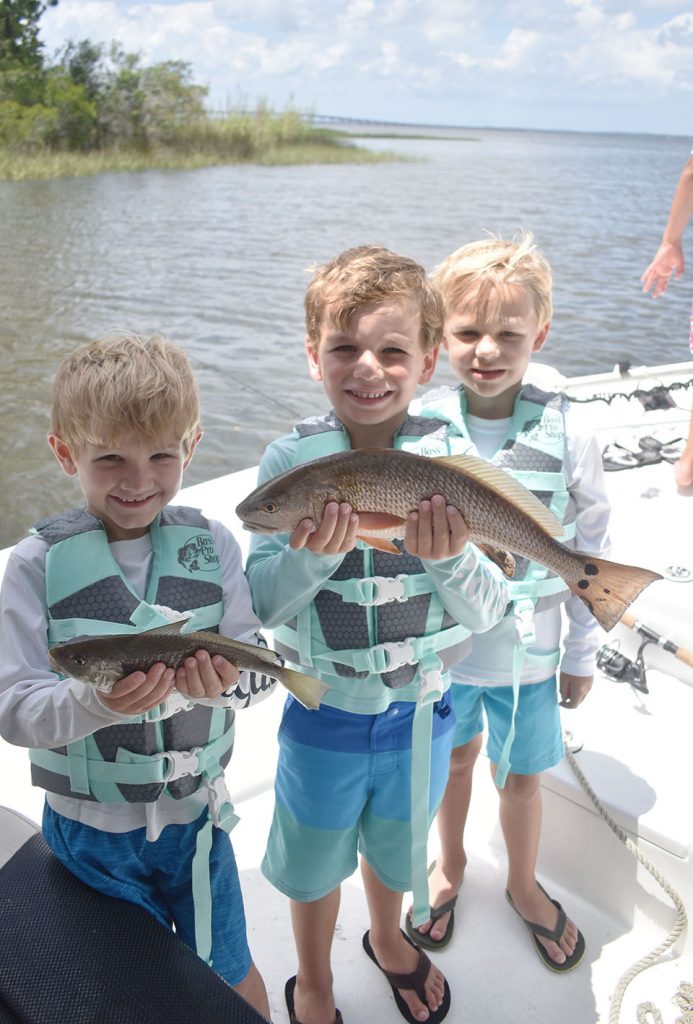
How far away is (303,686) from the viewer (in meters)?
1.51

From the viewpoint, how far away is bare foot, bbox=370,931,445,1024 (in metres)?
2.22

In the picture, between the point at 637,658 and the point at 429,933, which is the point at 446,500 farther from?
the point at 637,658

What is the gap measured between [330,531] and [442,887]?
4.79 feet

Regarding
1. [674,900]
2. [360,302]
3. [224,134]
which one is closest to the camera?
[360,302]

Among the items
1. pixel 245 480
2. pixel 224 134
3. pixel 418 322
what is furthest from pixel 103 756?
pixel 224 134

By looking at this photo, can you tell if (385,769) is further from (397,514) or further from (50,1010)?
(50,1010)

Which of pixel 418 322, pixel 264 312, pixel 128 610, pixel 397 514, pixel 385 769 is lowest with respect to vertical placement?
pixel 264 312

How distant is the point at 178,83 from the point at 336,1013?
33096mm

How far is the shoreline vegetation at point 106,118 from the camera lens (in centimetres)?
2339

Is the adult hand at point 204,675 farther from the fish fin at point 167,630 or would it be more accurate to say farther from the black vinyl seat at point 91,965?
the black vinyl seat at point 91,965

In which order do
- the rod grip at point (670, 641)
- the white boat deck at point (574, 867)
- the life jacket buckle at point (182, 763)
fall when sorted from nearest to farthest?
the life jacket buckle at point (182, 763) → the white boat deck at point (574, 867) → the rod grip at point (670, 641)

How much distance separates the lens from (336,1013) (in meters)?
2.19

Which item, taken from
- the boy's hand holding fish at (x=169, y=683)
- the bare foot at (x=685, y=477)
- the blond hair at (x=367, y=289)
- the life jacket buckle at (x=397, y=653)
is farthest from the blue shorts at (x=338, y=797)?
the bare foot at (x=685, y=477)

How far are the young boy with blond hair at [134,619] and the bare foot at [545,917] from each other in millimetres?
1012
